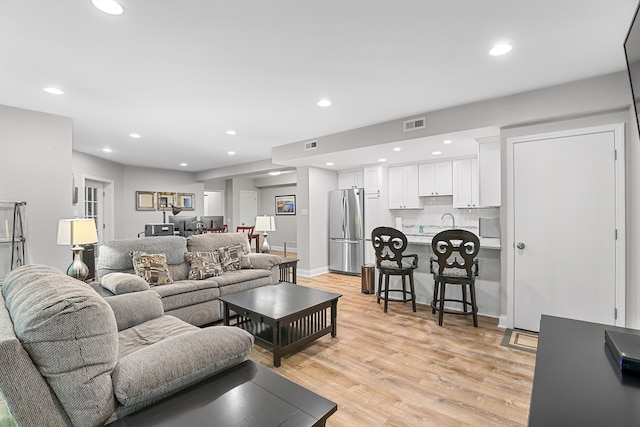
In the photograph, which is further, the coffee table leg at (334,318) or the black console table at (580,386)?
the coffee table leg at (334,318)

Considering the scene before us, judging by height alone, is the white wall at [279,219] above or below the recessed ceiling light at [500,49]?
below

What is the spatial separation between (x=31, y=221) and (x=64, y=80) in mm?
1837

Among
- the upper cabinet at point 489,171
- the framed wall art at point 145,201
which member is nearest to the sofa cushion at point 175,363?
the upper cabinet at point 489,171

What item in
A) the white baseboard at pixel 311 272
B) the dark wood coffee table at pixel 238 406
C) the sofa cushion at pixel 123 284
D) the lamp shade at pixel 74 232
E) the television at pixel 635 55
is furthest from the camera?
the white baseboard at pixel 311 272

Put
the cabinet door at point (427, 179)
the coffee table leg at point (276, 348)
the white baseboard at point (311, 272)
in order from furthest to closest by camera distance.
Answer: the white baseboard at point (311, 272), the cabinet door at point (427, 179), the coffee table leg at point (276, 348)

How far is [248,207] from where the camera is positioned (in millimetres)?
10406

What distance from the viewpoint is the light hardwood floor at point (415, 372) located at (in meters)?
1.92

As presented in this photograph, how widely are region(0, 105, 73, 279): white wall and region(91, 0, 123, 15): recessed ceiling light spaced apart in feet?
9.01

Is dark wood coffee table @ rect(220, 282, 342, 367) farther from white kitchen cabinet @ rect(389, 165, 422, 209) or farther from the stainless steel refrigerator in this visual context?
white kitchen cabinet @ rect(389, 165, 422, 209)

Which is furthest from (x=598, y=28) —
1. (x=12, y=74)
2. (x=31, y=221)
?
(x=31, y=221)

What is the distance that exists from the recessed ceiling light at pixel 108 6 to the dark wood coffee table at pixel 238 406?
6.92 feet

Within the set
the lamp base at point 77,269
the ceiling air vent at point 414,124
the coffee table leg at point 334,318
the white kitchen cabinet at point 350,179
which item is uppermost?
the ceiling air vent at point 414,124

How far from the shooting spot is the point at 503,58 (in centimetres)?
243

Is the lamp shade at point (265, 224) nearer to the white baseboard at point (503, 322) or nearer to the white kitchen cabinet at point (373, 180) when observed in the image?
the white kitchen cabinet at point (373, 180)
